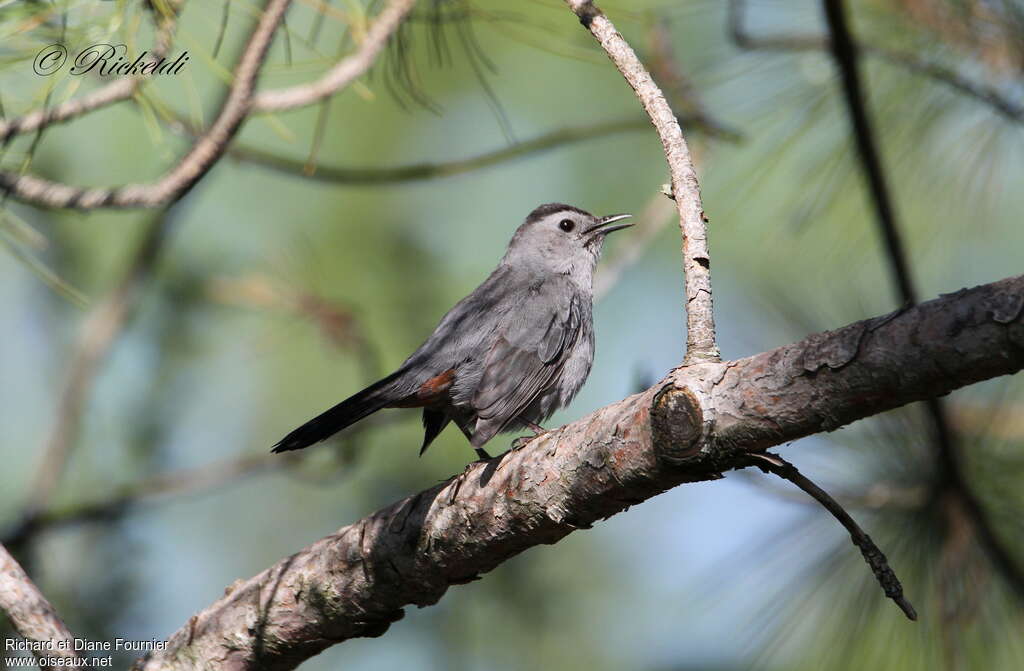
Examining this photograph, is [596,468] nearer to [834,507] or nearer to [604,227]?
[834,507]

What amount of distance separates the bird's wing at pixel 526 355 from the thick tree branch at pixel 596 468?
1039 millimetres

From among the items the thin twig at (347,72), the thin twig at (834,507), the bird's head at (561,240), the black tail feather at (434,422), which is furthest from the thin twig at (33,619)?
the bird's head at (561,240)

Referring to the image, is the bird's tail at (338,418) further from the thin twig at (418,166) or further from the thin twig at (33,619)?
the thin twig at (33,619)

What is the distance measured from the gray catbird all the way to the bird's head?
0.08 m

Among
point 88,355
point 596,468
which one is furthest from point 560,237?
point 596,468

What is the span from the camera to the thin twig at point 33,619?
7.27ft

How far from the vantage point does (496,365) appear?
411cm

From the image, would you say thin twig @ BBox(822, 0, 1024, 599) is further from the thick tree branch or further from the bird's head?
the thick tree branch

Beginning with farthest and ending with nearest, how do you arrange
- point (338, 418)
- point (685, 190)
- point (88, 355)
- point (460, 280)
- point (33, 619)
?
1. point (460, 280)
2. point (88, 355)
3. point (338, 418)
4. point (685, 190)
5. point (33, 619)

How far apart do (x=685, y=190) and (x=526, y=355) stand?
1.83 meters

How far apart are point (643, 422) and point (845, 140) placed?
103 inches

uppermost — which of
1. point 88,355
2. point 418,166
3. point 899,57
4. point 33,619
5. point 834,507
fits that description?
point 899,57

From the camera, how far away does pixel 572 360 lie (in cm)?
440

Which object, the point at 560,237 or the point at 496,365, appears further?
the point at 560,237
